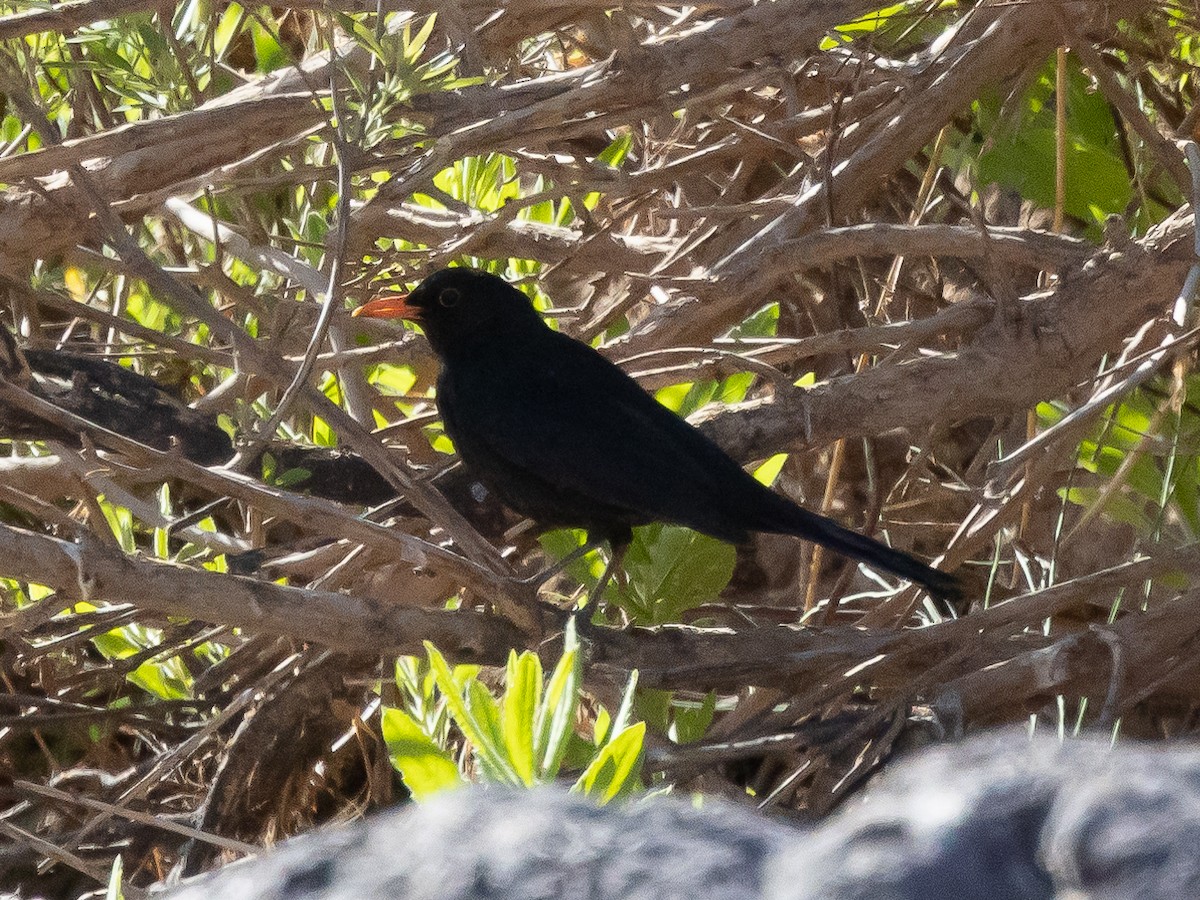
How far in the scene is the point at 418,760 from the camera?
5.77 feet

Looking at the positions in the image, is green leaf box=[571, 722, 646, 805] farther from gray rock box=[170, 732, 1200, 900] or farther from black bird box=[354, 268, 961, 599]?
black bird box=[354, 268, 961, 599]

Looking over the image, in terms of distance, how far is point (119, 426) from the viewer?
3.20 m

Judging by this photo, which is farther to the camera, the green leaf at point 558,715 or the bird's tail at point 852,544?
the bird's tail at point 852,544

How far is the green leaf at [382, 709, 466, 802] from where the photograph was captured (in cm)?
173

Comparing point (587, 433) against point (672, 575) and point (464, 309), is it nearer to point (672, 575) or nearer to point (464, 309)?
point (464, 309)

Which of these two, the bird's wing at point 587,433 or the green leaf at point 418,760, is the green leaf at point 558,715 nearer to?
the green leaf at point 418,760

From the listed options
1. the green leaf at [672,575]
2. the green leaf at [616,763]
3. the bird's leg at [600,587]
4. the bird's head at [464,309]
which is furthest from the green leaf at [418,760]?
the bird's head at [464,309]

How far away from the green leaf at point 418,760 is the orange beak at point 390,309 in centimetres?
214

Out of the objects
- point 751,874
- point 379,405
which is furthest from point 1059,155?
point 751,874

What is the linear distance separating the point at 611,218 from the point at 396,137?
91cm

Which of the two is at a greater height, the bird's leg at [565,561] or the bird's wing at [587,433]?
the bird's wing at [587,433]

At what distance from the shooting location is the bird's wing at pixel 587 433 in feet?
12.8

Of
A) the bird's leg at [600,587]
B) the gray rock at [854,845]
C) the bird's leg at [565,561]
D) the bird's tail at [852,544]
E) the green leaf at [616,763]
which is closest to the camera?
the gray rock at [854,845]

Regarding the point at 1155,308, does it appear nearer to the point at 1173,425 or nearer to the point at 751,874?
the point at 1173,425
